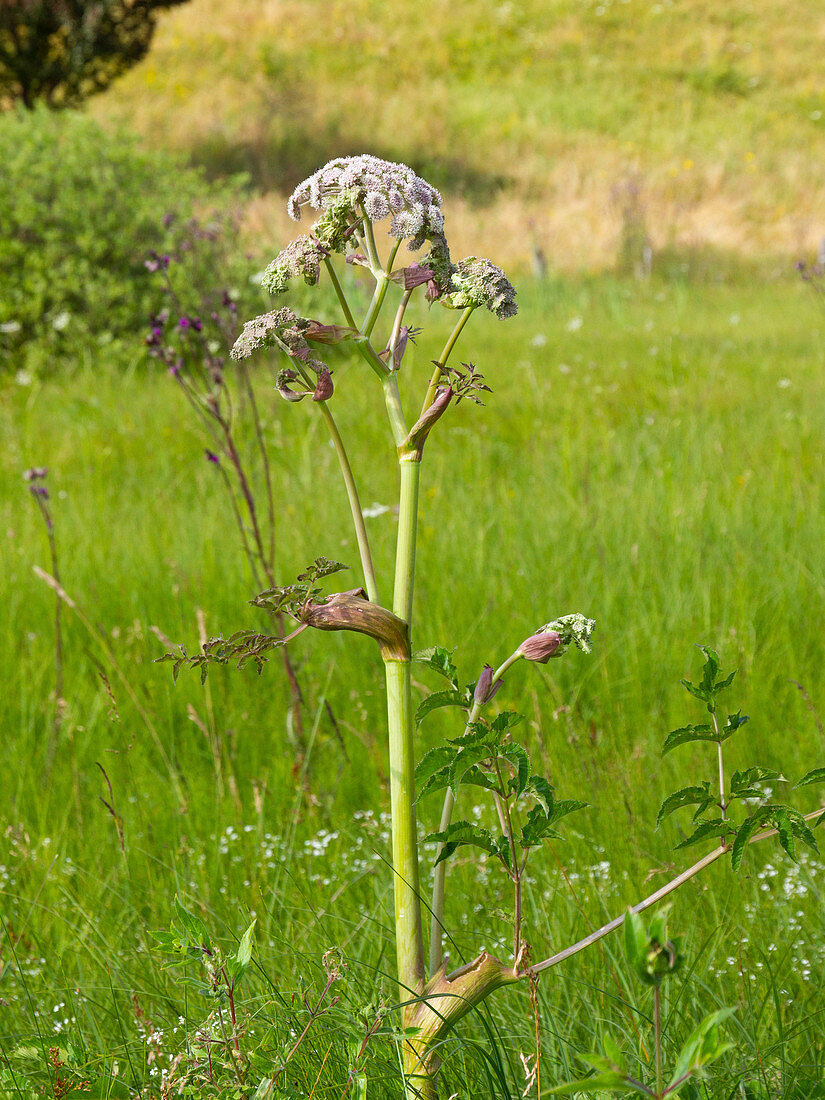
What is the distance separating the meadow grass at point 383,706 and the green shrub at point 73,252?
31.1 inches

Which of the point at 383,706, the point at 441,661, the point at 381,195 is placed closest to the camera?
the point at 381,195

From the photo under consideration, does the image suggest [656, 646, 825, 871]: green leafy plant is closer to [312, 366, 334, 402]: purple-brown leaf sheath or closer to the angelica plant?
the angelica plant

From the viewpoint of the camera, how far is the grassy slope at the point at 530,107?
535 inches

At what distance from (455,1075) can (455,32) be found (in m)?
24.8

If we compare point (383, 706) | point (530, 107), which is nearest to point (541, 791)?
point (383, 706)

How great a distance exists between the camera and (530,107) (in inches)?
741

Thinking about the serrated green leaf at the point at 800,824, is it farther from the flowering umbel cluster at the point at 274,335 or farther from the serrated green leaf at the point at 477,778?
the flowering umbel cluster at the point at 274,335

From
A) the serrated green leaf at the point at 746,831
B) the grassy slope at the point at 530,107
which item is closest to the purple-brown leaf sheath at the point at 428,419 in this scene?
the serrated green leaf at the point at 746,831

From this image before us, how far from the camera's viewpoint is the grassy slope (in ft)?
44.6

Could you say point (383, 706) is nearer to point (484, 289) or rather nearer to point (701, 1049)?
point (484, 289)

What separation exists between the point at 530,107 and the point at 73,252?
15.3m

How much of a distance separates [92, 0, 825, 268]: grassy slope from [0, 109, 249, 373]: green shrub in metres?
4.47

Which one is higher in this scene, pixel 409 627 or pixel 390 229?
pixel 390 229

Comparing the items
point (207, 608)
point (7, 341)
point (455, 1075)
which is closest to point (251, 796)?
point (207, 608)
